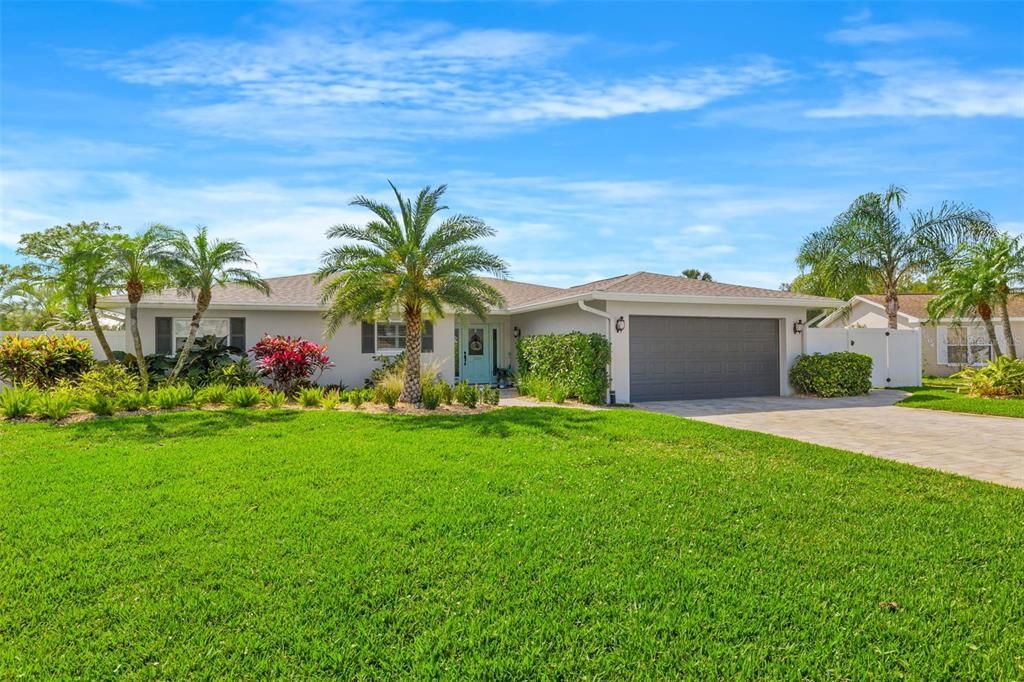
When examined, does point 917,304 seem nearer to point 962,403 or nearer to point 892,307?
point 892,307

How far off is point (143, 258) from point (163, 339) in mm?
3555

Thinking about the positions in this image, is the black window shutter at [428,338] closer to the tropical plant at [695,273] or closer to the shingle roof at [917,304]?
the shingle roof at [917,304]

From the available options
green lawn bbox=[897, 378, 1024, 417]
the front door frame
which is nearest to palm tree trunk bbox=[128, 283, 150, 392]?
the front door frame

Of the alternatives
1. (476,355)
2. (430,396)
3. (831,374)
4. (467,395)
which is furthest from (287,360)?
(831,374)

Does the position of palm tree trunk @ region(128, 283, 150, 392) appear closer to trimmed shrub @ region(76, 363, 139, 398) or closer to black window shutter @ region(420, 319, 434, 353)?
trimmed shrub @ region(76, 363, 139, 398)

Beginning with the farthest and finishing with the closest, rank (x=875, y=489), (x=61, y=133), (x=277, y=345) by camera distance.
Result: (x=277, y=345) < (x=61, y=133) < (x=875, y=489)

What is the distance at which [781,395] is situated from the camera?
53.9 ft

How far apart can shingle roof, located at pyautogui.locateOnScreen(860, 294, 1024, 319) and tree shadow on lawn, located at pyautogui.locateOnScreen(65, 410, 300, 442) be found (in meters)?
24.8

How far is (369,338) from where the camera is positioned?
1725cm

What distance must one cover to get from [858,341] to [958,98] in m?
9.63

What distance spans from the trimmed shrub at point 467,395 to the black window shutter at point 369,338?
17.4 ft

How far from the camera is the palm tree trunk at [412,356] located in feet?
41.5

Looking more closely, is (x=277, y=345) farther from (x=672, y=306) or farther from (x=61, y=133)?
(x=672, y=306)

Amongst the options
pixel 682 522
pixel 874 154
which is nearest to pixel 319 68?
pixel 682 522
